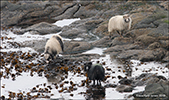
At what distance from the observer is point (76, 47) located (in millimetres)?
20938

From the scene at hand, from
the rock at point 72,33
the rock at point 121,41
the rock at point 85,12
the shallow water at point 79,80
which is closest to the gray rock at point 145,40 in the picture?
the rock at point 121,41

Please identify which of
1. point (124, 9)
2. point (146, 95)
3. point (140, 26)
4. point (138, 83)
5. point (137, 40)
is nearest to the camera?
point (146, 95)

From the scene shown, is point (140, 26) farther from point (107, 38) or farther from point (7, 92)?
point (7, 92)

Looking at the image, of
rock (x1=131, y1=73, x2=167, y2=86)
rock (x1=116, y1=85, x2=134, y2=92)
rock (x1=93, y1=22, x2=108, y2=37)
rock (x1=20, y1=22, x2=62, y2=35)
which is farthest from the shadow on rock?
rock (x1=20, y1=22, x2=62, y2=35)

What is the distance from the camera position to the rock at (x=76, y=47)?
20642 mm

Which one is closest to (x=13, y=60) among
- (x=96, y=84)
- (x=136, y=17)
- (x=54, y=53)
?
(x=54, y=53)

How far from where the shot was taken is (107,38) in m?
22.4

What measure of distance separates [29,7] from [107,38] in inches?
744

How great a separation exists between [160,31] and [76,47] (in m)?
7.58

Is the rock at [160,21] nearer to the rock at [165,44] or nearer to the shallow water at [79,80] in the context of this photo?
the rock at [165,44]

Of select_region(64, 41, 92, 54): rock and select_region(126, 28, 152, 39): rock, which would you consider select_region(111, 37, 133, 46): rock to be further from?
select_region(64, 41, 92, 54): rock

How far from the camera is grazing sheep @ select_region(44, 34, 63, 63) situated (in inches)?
695

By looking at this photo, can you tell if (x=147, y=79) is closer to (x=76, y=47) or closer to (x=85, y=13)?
(x=76, y=47)

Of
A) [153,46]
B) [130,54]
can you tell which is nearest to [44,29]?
[130,54]
